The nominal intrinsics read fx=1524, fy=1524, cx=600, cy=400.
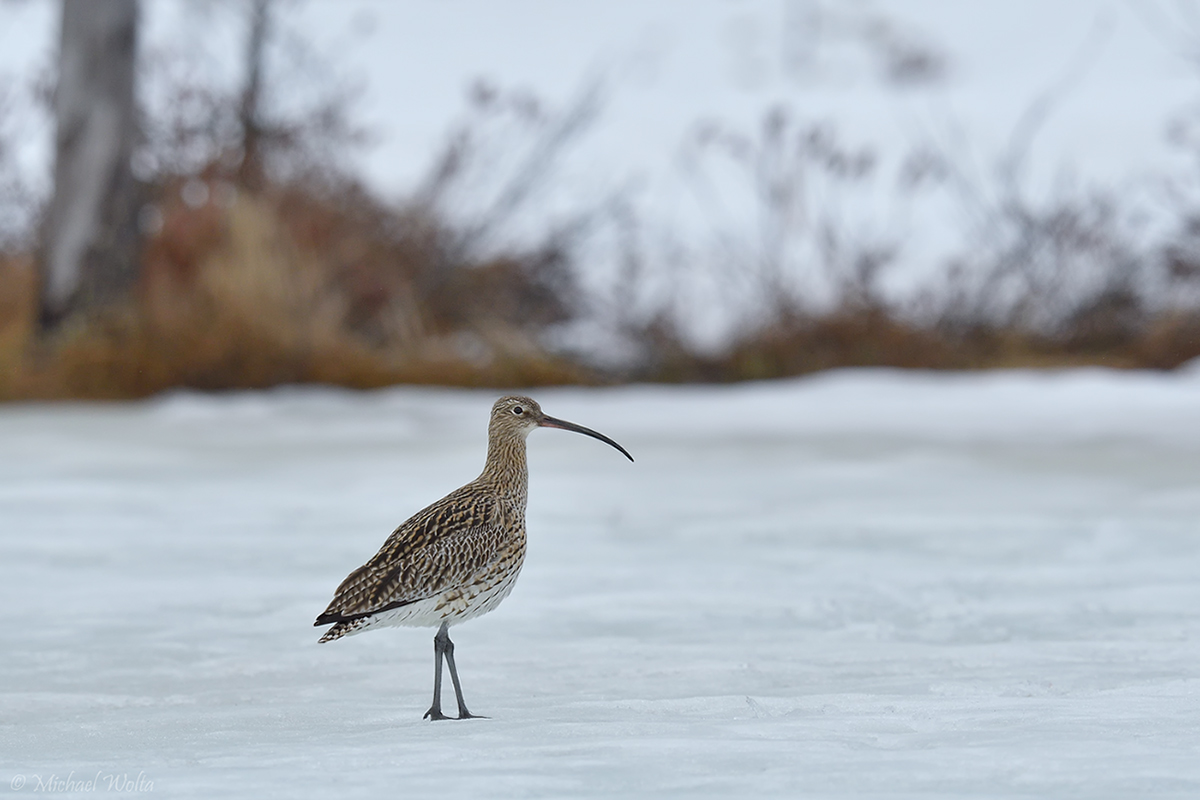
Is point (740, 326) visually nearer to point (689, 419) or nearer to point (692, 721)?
point (689, 419)

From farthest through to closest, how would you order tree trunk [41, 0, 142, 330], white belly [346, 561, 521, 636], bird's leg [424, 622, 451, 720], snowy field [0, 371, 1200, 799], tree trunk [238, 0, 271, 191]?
tree trunk [238, 0, 271, 191] → tree trunk [41, 0, 142, 330] → white belly [346, 561, 521, 636] → bird's leg [424, 622, 451, 720] → snowy field [0, 371, 1200, 799]

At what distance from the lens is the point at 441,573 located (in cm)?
333

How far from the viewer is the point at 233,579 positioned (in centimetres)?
510

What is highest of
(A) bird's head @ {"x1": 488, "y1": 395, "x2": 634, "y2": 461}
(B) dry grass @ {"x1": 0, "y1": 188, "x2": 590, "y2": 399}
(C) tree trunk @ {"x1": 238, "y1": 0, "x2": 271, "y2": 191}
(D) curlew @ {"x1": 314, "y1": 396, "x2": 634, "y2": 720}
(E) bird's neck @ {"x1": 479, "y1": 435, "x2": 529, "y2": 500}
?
(C) tree trunk @ {"x1": 238, "y1": 0, "x2": 271, "y2": 191}

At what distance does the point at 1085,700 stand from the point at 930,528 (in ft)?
→ 9.67

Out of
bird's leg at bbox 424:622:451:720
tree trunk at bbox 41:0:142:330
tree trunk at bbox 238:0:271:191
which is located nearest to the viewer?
bird's leg at bbox 424:622:451:720

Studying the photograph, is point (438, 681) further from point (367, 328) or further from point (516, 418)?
point (367, 328)

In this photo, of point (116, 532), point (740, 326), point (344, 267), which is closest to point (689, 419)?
point (740, 326)

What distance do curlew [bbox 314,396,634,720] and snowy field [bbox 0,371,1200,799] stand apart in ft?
0.67

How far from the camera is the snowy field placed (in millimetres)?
2715

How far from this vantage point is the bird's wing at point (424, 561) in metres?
3.26

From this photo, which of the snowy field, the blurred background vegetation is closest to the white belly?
the snowy field

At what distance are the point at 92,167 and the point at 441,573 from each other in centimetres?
988

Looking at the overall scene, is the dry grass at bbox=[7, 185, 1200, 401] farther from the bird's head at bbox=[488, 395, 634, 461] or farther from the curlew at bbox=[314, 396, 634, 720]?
the curlew at bbox=[314, 396, 634, 720]
